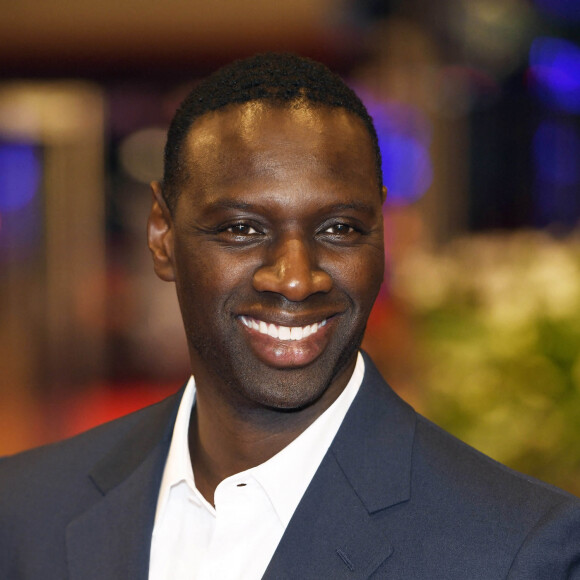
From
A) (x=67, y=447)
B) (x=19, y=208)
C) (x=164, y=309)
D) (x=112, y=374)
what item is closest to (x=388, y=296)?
(x=164, y=309)

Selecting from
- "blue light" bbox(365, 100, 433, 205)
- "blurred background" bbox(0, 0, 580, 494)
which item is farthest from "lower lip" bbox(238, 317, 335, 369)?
Result: "blue light" bbox(365, 100, 433, 205)

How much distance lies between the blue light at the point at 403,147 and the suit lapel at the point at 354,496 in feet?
17.2

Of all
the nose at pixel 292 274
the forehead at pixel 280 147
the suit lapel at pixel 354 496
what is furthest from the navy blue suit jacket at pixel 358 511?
the forehead at pixel 280 147

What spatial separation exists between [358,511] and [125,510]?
1.61 feet

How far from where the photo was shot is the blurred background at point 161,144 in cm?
618

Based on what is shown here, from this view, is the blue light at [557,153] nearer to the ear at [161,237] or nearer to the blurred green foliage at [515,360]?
the blurred green foliage at [515,360]

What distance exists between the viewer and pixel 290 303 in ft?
4.66

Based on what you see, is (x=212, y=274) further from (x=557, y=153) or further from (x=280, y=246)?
(x=557, y=153)

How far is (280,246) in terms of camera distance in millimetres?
1395

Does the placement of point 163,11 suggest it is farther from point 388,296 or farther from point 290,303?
point 290,303

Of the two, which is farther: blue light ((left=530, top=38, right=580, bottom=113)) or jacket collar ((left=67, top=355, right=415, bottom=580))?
blue light ((left=530, top=38, right=580, bottom=113))

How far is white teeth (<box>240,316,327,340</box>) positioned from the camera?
4.72ft

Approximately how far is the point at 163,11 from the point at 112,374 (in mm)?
3264

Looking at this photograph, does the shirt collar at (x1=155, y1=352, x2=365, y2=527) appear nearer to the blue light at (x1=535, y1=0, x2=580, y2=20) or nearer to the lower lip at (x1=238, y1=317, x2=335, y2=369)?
the lower lip at (x1=238, y1=317, x2=335, y2=369)
